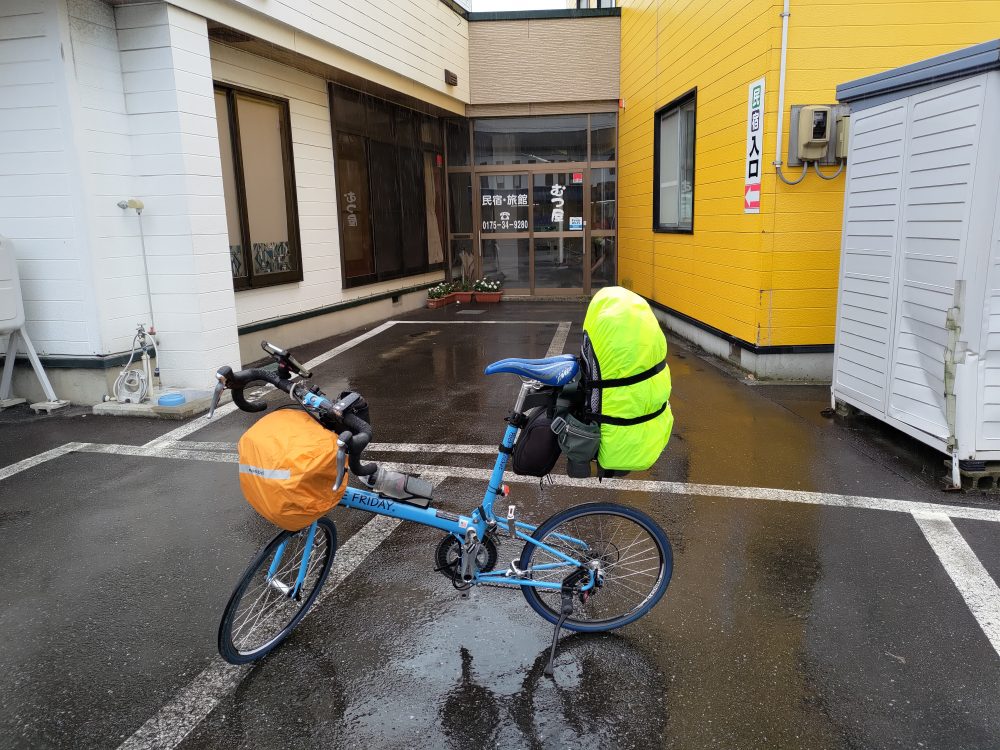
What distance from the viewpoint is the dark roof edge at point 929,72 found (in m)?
4.15

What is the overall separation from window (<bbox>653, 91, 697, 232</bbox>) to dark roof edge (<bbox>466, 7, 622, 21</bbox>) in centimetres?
355

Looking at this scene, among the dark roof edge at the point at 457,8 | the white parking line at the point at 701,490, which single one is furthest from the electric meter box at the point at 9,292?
the dark roof edge at the point at 457,8

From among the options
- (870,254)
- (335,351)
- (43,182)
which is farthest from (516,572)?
(335,351)

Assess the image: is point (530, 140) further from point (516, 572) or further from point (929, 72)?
point (516, 572)

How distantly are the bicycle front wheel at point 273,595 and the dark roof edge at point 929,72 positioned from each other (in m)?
4.35

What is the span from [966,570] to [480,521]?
A: 2.45m

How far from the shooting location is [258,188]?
28.8ft

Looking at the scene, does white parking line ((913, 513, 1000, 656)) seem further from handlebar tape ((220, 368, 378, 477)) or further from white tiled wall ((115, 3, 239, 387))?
white tiled wall ((115, 3, 239, 387))

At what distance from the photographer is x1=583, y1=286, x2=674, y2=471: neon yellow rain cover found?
2.68 metres

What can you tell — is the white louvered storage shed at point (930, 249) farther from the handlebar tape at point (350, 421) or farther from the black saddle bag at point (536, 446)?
the handlebar tape at point (350, 421)

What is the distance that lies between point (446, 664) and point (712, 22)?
7.56m

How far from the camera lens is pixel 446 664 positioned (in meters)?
2.93

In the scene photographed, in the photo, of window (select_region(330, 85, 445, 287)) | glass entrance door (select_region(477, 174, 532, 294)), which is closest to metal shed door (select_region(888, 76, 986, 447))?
window (select_region(330, 85, 445, 287))

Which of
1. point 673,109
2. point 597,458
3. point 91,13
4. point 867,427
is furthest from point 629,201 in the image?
point 597,458
